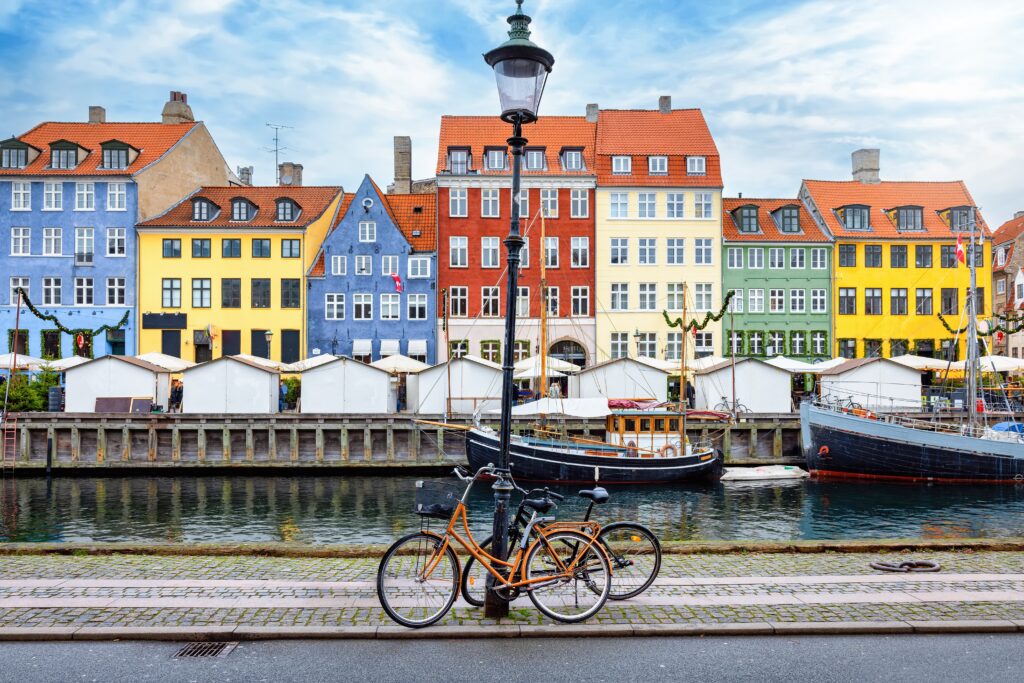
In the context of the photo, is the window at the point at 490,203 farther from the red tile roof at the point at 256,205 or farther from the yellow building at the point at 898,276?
the yellow building at the point at 898,276

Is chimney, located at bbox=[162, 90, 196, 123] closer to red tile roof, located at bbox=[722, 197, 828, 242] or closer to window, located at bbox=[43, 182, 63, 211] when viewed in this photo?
window, located at bbox=[43, 182, 63, 211]

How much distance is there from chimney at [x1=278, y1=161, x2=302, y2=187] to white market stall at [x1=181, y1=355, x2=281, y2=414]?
28320 mm

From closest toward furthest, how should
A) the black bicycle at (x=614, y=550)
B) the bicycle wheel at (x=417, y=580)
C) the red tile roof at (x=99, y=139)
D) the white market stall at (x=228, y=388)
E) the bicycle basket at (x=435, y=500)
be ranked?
the bicycle wheel at (x=417, y=580)
the bicycle basket at (x=435, y=500)
the black bicycle at (x=614, y=550)
the white market stall at (x=228, y=388)
the red tile roof at (x=99, y=139)

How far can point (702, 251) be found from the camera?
53906 mm

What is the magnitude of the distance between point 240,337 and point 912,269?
40.2m

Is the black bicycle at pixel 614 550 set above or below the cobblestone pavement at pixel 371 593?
above

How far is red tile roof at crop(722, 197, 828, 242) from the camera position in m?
54.2

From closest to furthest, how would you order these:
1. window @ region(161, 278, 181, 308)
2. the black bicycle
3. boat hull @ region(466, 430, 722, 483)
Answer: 1. the black bicycle
2. boat hull @ region(466, 430, 722, 483)
3. window @ region(161, 278, 181, 308)

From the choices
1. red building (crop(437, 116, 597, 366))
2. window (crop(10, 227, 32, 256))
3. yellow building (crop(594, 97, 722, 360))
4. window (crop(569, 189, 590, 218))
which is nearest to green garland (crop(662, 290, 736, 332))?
yellow building (crop(594, 97, 722, 360))

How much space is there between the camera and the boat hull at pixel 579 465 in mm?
32875

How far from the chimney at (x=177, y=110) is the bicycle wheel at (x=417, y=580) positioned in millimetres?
57724

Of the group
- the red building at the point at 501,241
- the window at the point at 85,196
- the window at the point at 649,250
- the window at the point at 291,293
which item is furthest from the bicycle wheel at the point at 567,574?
the window at the point at 85,196

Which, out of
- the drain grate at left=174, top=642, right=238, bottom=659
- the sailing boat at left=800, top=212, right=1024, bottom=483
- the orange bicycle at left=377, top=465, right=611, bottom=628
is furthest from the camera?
the sailing boat at left=800, top=212, right=1024, bottom=483

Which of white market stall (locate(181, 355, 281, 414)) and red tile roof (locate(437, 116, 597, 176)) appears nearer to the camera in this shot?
white market stall (locate(181, 355, 281, 414))
